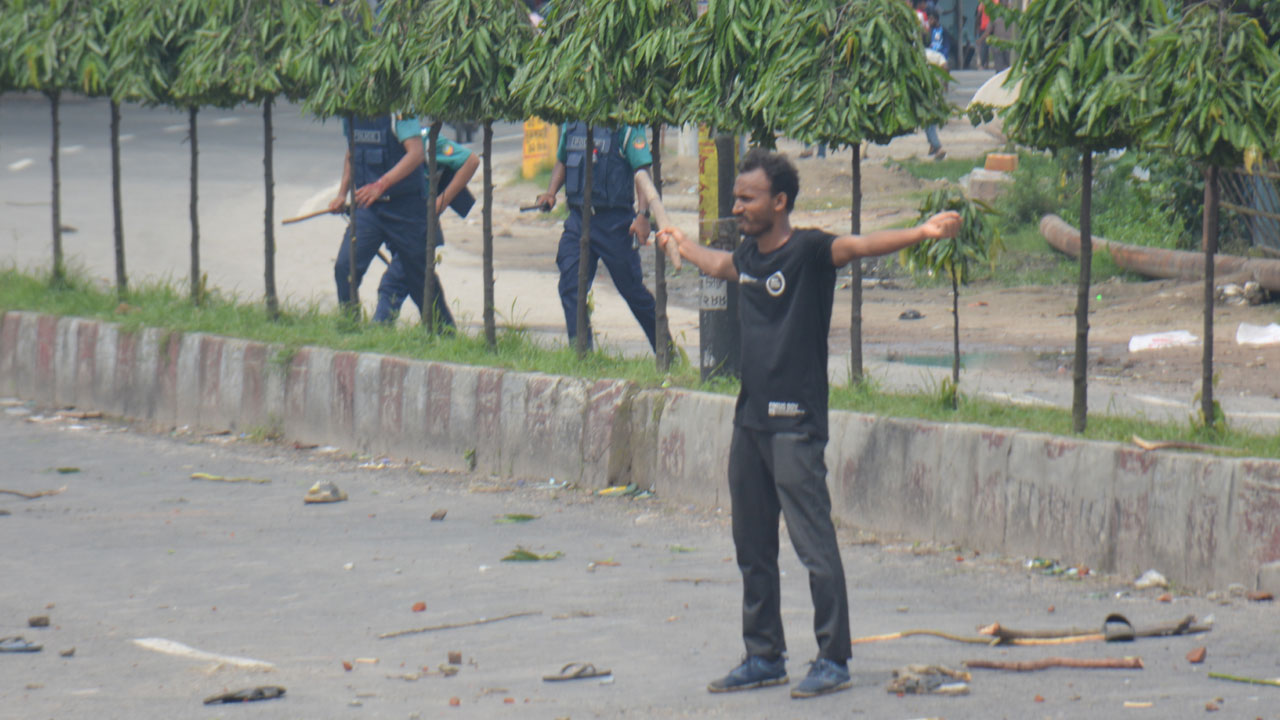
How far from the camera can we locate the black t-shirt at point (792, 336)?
5.30 m

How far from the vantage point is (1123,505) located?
654 cm

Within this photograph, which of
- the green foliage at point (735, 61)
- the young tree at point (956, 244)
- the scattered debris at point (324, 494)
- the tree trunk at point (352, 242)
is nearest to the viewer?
the young tree at point (956, 244)

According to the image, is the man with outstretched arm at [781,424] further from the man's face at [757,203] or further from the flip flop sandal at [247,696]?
the flip flop sandal at [247,696]

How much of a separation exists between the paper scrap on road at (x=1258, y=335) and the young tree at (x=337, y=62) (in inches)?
231

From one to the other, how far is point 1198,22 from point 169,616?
168 inches

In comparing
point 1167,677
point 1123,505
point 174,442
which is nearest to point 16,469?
point 174,442

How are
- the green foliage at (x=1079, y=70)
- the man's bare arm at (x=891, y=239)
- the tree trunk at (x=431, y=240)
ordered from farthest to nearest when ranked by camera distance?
the tree trunk at (x=431, y=240) → the green foliage at (x=1079, y=70) → the man's bare arm at (x=891, y=239)

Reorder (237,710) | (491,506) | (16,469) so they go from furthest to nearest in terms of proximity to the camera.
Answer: (16,469) → (491,506) → (237,710)

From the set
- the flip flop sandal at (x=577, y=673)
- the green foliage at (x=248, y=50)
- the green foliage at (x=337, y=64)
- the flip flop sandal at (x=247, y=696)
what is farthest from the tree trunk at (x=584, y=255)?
the flip flop sandal at (x=247, y=696)

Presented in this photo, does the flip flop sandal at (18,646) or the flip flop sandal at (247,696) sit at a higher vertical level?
the flip flop sandal at (247,696)

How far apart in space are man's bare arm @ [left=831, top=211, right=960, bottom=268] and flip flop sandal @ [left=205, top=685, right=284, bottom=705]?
207 centimetres

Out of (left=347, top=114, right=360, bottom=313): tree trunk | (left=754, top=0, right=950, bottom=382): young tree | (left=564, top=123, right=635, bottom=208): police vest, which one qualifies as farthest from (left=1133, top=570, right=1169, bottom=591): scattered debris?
(left=347, top=114, right=360, bottom=313): tree trunk

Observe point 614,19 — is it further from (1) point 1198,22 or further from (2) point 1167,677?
(2) point 1167,677

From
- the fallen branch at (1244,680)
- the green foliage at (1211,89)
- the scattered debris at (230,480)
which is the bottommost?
the scattered debris at (230,480)
